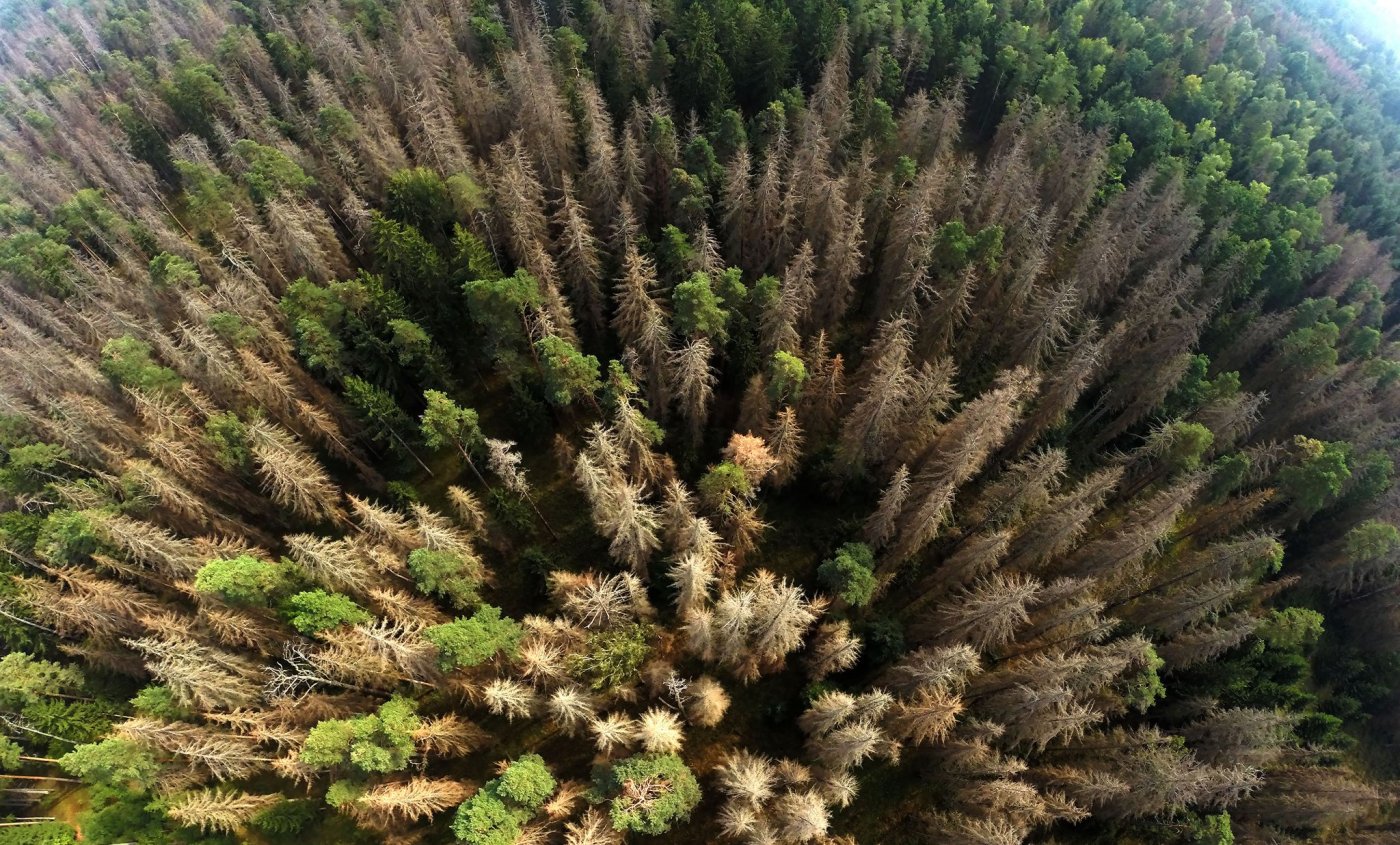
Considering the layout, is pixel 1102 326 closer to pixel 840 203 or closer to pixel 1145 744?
pixel 840 203

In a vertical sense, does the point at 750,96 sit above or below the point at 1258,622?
above

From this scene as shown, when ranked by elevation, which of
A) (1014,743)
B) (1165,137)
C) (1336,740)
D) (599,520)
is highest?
(1165,137)

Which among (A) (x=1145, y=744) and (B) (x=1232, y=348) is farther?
(B) (x=1232, y=348)

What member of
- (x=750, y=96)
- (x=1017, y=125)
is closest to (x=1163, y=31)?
(x=1017, y=125)

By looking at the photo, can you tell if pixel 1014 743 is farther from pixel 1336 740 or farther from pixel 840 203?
pixel 840 203

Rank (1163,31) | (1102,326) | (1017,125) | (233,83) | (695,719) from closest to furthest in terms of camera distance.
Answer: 1. (695,719)
2. (1102,326)
3. (1017,125)
4. (233,83)
5. (1163,31)

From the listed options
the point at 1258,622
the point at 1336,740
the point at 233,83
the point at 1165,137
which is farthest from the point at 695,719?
the point at 233,83

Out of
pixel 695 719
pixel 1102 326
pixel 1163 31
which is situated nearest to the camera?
pixel 695 719
